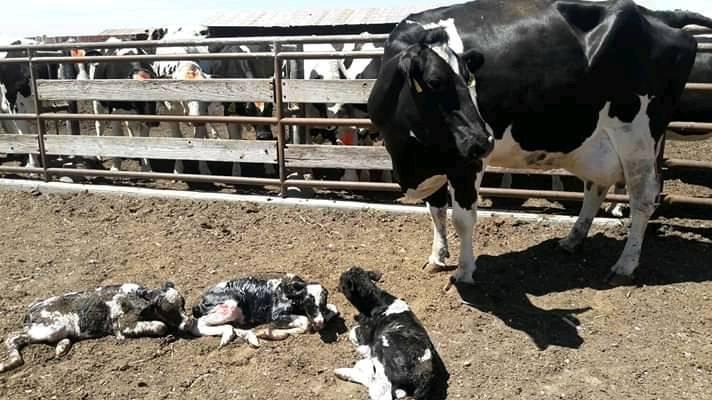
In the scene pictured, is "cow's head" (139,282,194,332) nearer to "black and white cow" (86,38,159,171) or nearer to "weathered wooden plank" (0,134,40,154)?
"black and white cow" (86,38,159,171)

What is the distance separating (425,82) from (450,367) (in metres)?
1.72

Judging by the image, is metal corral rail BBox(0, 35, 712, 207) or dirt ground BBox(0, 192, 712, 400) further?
metal corral rail BBox(0, 35, 712, 207)

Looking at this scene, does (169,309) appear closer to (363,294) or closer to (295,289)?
(295,289)

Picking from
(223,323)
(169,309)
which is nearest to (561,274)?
(223,323)

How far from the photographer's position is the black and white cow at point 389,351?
125 inches

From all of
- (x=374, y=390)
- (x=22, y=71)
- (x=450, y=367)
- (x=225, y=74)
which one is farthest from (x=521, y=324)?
(x=22, y=71)

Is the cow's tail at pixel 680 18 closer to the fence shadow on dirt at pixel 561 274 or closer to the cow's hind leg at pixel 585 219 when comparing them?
the cow's hind leg at pixel 585 219

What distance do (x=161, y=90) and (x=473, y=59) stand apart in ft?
14.0

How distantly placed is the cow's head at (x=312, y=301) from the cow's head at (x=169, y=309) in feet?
2.24

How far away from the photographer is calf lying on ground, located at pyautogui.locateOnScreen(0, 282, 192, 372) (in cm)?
392

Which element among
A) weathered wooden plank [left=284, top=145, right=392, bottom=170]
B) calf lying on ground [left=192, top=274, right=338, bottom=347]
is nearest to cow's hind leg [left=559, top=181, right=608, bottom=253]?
weathered wooden plank [left=284, top=145, right=392, bottom=170]

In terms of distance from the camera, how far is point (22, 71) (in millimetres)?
9102

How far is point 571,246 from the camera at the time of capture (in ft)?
17.3

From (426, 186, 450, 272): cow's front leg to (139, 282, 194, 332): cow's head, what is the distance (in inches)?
76.7
